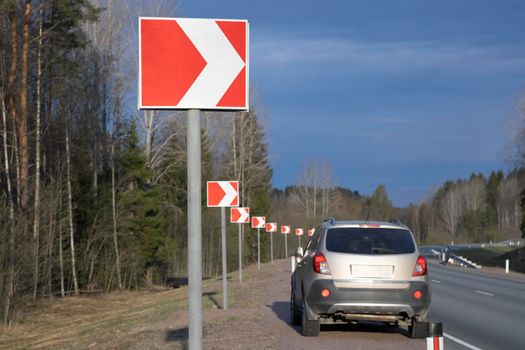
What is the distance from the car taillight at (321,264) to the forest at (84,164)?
16395mm

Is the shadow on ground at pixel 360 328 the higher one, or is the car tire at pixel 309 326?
the car tire at pixel 309 326

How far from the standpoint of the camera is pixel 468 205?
538ft

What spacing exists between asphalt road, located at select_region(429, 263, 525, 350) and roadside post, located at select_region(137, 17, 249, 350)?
8.37 metres

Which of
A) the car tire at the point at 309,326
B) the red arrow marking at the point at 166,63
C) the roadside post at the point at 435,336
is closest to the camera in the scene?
the red arrow marking at the point at 166,63

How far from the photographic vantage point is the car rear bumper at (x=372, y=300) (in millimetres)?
11797

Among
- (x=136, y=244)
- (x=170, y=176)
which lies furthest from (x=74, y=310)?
(x=170, y=176)

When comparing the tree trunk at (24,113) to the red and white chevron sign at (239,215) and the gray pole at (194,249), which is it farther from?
the gray pole at (194,249)

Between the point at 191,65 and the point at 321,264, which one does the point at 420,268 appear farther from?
the point at 191,65

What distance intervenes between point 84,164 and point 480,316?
2916 centimetres

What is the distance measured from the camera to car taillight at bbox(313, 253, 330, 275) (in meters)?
12.0

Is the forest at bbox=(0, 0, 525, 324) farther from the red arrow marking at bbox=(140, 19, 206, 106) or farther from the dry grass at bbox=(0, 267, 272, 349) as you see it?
the red arrow marking at bbox=(140, 19, 206, 106)

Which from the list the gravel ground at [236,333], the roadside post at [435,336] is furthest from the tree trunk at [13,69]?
the roadside post at [435,336]

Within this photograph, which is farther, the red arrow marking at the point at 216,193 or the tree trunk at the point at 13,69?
the tree trunk at the point at 13,69

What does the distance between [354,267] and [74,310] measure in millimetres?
21108
